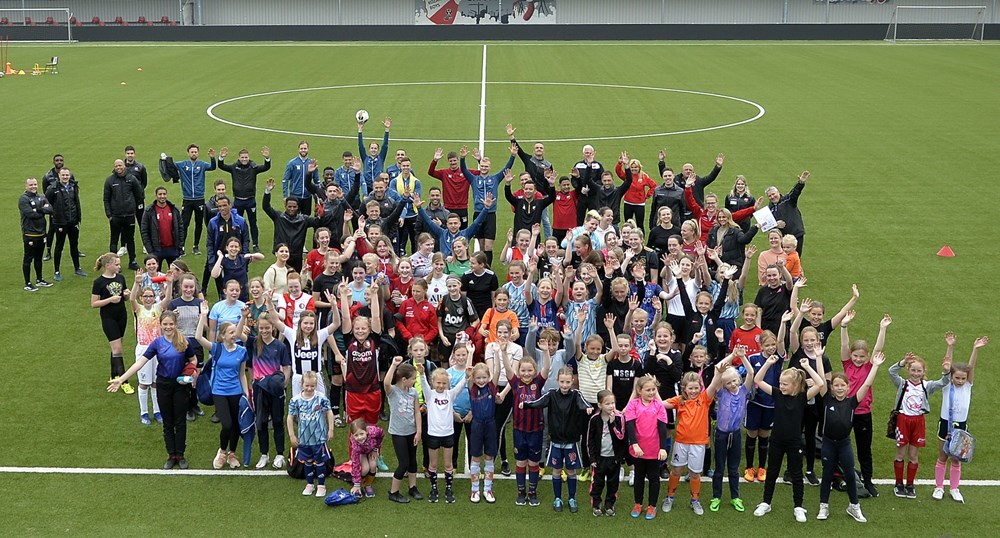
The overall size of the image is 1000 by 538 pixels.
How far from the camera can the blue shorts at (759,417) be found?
10.5 m

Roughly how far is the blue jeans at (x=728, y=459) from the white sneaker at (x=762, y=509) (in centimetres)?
23

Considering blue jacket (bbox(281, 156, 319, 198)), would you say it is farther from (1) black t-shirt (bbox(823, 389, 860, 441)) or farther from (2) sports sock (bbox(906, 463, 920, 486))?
(2) sports sock (bbox(906, 463, 920, 486))

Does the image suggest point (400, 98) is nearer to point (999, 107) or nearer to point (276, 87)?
point (276, 87)

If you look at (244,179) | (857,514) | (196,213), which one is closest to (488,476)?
(857,514)

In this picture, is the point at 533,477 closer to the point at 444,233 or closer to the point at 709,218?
the point at 444,233

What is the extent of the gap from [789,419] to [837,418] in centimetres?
44

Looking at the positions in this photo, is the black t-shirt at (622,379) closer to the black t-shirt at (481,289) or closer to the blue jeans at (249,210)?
the black t-shirt at (481,289)

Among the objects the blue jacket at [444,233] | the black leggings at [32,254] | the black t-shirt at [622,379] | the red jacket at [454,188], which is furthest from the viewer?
the red jacket at [454,188]

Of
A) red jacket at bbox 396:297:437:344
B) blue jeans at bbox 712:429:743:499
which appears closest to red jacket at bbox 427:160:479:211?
red jacket at bbox 396:297:437:344

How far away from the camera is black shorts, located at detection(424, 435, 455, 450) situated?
33.1 ft

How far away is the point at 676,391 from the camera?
10.8 metres

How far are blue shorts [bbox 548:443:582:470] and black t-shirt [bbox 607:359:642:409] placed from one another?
2.47ft

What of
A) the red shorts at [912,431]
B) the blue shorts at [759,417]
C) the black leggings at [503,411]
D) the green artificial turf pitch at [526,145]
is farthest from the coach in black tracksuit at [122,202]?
the red shorts at [912,431]

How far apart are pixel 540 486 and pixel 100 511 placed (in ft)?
14.1
